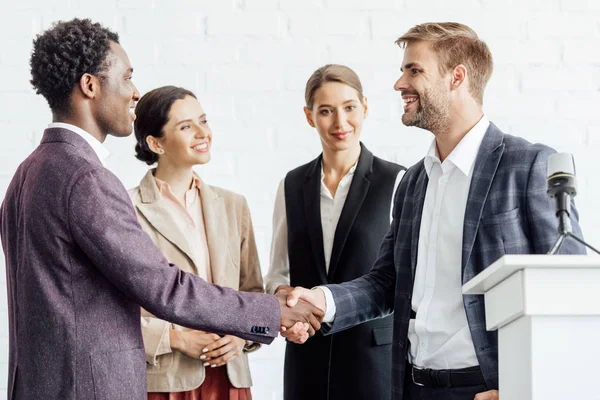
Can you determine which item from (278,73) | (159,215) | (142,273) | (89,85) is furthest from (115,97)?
(278,73)

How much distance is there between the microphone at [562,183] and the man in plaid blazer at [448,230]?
0.41 metres

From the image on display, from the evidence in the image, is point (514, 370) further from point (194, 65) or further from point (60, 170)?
point (194, 65)

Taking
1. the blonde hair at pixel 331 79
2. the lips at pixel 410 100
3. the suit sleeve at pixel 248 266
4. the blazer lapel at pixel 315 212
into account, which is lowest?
the suit sleeve at pixel 248 266

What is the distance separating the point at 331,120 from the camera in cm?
290

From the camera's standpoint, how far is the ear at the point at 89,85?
2070 millimetres

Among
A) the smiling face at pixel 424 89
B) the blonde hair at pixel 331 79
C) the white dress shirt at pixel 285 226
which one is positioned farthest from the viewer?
the blonde hair at pixel 331 79

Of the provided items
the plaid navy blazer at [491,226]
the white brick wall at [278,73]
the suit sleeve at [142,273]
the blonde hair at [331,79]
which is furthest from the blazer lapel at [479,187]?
the white brick wall at [278,73]

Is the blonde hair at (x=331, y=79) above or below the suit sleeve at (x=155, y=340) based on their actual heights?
above

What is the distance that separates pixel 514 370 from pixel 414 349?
770 millimetres

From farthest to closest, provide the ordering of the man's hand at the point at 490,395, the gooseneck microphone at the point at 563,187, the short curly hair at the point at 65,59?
the short curly hair at the point at 65,59
the man's hand at the point at 490,395
the gooseneck microphone at the point at 563,187

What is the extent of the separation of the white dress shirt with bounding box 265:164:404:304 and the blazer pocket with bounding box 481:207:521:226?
30.3 inches

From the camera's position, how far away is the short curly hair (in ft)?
6.78

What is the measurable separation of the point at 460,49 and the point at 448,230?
541 mm

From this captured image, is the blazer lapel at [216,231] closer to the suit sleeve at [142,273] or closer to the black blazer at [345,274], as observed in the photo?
the black blazer at [345,274]
